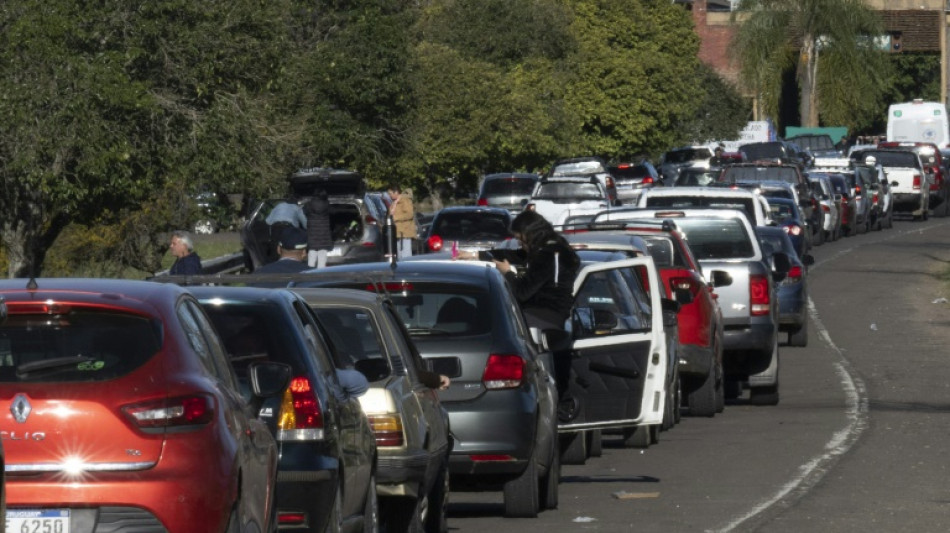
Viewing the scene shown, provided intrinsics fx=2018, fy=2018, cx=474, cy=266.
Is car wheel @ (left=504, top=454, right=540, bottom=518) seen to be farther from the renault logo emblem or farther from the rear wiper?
the renault logo emblem

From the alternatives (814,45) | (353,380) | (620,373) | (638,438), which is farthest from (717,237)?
(814,45)

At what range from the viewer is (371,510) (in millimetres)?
9906

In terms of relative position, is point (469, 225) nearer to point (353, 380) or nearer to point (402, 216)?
point (402, 216)

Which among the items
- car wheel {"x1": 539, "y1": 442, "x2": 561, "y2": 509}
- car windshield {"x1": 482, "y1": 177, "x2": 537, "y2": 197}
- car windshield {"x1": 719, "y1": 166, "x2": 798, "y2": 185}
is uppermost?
car wheel {"x1": 539, "y1": 442, "x2": 561, "y2": 509}

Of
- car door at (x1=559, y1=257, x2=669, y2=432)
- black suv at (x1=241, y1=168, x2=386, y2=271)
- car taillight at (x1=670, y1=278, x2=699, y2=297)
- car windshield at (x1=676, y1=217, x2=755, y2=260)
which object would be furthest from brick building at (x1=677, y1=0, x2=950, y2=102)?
car door at (x1=559, y1=257, x2=669, y2=432)

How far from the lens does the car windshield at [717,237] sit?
21297 millimetres

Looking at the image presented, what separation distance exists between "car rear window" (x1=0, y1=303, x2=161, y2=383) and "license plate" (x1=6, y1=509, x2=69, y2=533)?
511mm

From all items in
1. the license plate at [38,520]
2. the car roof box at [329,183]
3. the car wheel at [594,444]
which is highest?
the license plate at [38,520]

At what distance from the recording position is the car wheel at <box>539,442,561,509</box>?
12.7m

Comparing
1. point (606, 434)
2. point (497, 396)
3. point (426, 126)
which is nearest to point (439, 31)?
point (426, 126)

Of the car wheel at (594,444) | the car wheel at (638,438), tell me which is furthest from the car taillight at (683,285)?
the car wheel at (594,444)

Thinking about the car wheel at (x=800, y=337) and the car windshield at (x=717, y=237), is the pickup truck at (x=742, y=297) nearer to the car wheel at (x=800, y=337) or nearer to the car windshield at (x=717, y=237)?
the car windshield at (x=717, y=237)

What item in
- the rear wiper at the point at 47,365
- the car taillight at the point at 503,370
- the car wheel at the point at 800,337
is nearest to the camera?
the rear wiper at the point at 47,365

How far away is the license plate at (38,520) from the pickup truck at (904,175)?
5402 centimetres
